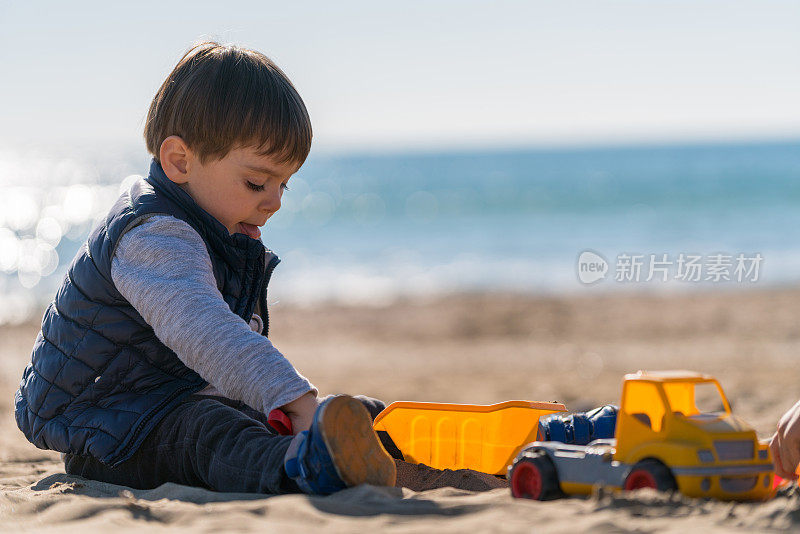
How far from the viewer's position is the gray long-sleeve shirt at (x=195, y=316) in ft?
7.57

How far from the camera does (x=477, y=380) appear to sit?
6473mm

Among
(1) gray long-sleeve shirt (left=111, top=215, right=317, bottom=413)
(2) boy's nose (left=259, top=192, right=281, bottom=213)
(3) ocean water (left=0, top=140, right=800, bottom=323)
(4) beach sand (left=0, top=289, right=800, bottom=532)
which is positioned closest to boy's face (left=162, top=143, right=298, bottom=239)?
(2) boy's nose (left=259, top=192, right=281, bottom=213)

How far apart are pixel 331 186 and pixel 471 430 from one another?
43.7 m

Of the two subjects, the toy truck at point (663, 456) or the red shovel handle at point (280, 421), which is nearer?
the toy truck at point (663, 456)

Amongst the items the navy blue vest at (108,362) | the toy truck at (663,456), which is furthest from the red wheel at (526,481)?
the navy blue vest at (108,362)

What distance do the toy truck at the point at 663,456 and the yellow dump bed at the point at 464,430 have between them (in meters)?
0.45

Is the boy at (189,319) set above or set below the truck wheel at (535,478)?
above

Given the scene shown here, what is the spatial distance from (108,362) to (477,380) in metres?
4.18

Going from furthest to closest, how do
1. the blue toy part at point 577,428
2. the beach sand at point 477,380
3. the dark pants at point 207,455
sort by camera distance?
the blue toy part at point 577,428
the dark pants at point 207,455
the beach sand at point 477,380

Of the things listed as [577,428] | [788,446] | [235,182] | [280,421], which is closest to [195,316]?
[280,421]

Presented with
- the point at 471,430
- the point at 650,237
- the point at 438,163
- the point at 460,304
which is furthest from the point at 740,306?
the point at 438,163

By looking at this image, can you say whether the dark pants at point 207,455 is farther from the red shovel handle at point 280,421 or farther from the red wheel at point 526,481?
the red wheel at point 526,481

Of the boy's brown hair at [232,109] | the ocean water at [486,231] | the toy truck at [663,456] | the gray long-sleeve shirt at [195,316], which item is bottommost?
the toy truck at [663,456]

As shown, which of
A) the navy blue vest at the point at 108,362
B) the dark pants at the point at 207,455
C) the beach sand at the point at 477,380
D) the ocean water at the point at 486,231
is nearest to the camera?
the beach sand at the point at 477,380
